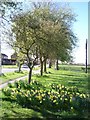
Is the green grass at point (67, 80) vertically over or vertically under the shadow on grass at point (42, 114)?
over

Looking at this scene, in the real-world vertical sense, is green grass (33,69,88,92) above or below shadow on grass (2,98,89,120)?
above

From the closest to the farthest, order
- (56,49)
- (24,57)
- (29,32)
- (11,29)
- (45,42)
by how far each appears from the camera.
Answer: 1. (11,29)
2. (29,32)
3. (45,42)
4. (56,49)
5. (24,57)

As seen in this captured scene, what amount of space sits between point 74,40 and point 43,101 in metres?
20.4

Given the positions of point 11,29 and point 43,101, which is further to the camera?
point 11,29

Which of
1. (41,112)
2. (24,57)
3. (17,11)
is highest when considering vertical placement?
(17,11)

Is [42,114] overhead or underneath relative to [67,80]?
underneath

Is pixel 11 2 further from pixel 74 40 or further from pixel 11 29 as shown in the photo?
pixel 74 40

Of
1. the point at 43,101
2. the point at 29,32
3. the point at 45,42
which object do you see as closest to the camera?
the point at 43,101

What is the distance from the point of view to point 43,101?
8.42m

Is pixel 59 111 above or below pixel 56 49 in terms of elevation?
below

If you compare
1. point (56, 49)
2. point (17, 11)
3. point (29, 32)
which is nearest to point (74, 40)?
point (56, 49)

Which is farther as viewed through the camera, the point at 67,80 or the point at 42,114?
the point at 67,80

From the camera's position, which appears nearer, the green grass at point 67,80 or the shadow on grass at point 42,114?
the shadow on grass at point 42,114

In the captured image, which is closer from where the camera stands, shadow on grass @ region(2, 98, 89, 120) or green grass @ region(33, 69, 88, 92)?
shadow on grass @ region(2, 98, 89, 120)
